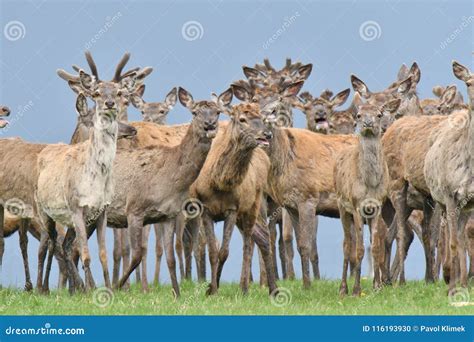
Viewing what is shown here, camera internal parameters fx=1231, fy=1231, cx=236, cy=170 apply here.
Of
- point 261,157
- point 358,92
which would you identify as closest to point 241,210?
point 261,157

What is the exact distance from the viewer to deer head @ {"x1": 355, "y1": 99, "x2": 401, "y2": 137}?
663 inches

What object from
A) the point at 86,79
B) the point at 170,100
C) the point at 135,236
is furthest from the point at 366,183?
the point at 170,100

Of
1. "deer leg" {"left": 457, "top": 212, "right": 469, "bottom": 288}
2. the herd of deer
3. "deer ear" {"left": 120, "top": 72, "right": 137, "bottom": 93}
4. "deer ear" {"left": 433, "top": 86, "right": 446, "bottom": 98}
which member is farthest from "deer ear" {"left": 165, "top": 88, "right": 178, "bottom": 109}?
"deer leg" {"left": 457, "top": 212, "right": 469, "bottom": 288}

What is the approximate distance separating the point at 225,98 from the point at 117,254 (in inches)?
146

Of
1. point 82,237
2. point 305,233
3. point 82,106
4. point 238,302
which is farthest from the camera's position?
point 82,106

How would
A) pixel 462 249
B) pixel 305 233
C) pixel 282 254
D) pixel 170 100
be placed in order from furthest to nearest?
pixel 170 100, pixel 282 254, pixel 305 233, pixel 462 249

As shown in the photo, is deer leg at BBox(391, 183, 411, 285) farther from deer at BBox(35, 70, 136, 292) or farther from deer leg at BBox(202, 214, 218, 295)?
deer at BBox(35, 70, 136, 292)

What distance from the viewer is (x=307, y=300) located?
54.5 feet

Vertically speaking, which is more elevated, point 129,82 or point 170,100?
point 170,100

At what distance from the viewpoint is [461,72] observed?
16328 millimetres

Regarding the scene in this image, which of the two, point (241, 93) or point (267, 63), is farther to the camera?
point (267, 63)

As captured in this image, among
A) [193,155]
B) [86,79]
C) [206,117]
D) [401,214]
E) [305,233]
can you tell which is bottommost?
[305,233]

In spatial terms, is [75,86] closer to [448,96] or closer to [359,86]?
[359,86]

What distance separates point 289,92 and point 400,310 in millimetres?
5027
